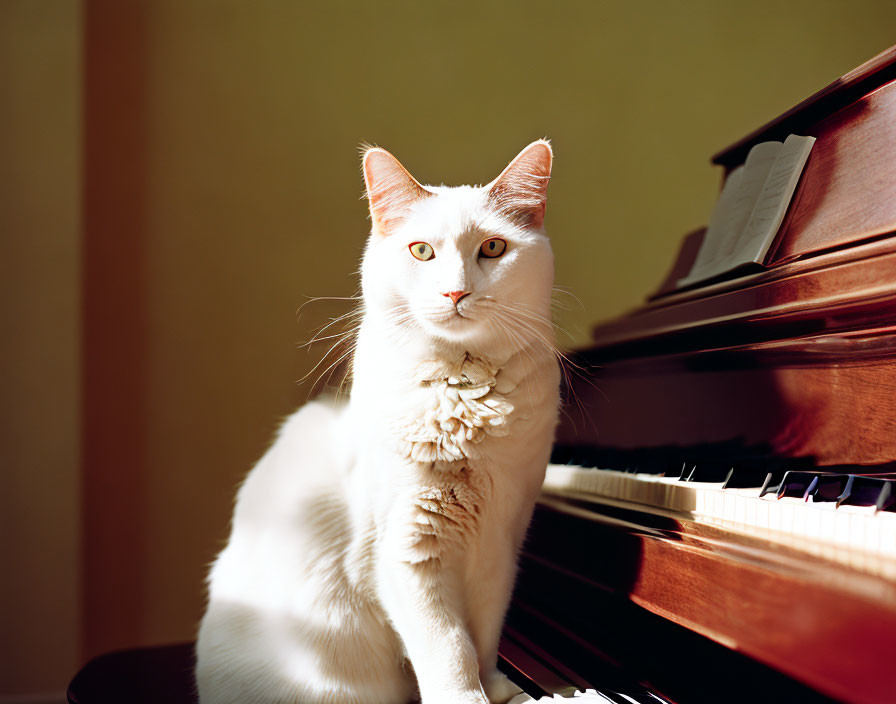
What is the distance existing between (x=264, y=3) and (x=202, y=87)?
1.07ft

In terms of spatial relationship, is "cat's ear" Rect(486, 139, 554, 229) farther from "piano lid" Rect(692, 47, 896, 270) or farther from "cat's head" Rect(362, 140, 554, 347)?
"piano lid" Rect(692, 47, 896, 270)

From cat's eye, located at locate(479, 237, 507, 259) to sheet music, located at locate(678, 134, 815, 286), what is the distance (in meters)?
0.42

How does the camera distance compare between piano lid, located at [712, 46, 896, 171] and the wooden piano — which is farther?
piano lid, located at [712, 46, 896, 171]

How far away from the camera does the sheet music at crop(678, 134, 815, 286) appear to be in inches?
42.6

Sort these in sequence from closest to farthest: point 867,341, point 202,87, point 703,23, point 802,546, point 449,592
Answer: point 802,546
point 867,341
point 449,592
point 202,87
point 703,23

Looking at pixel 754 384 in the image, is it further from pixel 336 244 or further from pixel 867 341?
pixel 336 244

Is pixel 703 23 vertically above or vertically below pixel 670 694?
above

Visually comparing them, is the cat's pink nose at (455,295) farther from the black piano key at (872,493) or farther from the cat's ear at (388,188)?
the black piano key at (872,493)

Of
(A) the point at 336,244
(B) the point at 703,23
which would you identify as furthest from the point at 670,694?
(B) the point at 703,23

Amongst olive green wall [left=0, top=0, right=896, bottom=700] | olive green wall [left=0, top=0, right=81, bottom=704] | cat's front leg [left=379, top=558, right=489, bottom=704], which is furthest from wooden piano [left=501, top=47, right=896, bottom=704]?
olive green wall [left=0, top=0, right=81, bottom=704]

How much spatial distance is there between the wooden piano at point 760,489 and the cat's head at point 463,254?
12.1 inches

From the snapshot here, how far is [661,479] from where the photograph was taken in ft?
3.17

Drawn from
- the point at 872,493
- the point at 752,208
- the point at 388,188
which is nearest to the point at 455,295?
the point at 388,188

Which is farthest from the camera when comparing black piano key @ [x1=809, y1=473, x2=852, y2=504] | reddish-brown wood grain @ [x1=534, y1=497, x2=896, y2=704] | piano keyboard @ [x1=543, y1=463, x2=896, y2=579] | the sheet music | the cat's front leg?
the sheet music
